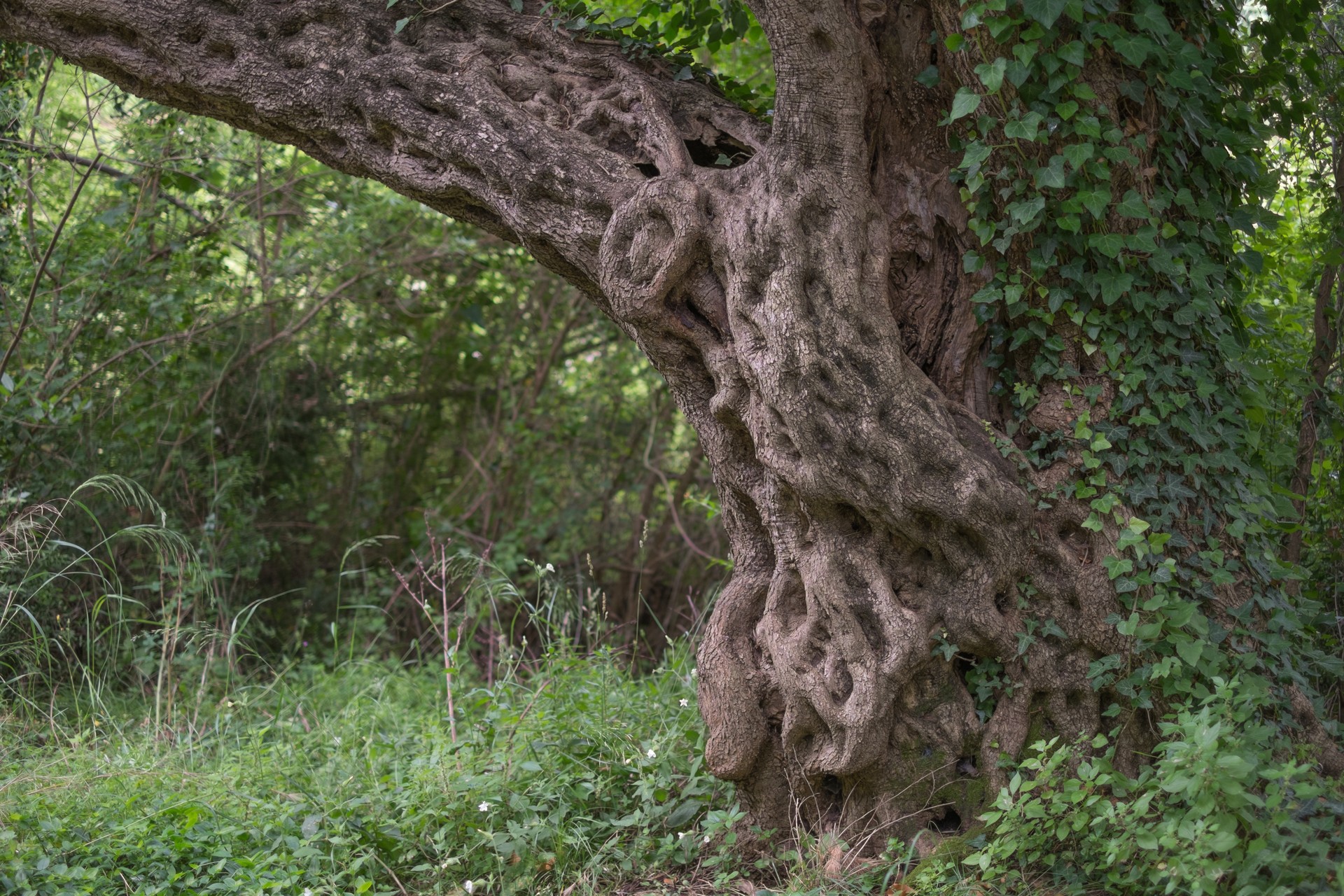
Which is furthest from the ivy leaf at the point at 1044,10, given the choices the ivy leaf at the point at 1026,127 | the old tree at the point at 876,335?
the ivy leaf at the point at 1026,127

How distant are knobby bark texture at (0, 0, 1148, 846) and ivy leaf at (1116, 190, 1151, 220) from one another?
1.71 ft

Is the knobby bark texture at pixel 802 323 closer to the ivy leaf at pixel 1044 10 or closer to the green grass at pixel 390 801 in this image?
the ivy leaf at pixel 1044 10

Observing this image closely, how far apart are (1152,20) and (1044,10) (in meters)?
0.41

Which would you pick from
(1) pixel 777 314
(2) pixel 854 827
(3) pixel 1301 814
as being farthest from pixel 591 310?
(3) pixel 1301 814

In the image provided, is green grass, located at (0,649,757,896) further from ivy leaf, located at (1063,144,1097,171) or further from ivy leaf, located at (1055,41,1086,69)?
ivy leaf, located at (1055,41,1086,69)

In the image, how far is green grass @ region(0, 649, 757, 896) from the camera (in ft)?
10.2

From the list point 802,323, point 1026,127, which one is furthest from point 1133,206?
point 802,323

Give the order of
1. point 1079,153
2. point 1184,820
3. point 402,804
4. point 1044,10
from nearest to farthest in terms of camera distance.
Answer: point 1184,820 < point 1044,10 < point 1079,153 < point 402,804

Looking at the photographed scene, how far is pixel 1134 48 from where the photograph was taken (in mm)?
2984

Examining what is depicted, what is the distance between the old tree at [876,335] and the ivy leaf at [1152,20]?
0.5 inches

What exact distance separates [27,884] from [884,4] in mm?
3853

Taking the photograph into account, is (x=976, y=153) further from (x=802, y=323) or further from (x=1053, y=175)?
(x=802, y=323)

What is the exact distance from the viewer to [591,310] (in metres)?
7.69

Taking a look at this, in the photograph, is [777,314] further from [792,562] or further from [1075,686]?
[1075,686]
